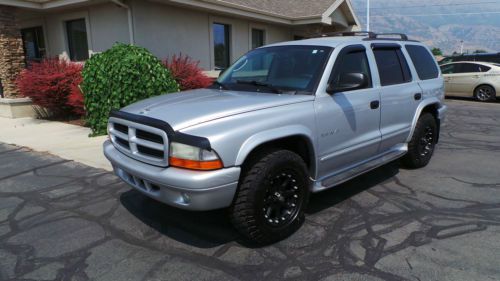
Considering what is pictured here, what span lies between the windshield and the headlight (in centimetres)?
126

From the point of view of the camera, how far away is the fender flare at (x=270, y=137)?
316 centimetres

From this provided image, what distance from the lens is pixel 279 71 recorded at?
173 inches

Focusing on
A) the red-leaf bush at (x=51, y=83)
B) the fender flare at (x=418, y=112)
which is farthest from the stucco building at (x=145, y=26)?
the fender flare at (x=418, y=112)

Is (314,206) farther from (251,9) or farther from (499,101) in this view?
(499,101)

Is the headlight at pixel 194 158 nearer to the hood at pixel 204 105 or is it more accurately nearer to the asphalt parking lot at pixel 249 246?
the hood at pixel 204 105

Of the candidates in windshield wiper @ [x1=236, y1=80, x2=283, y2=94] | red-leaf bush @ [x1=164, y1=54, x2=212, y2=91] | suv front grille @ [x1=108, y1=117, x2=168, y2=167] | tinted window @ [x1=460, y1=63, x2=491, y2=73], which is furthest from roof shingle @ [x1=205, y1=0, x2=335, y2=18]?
suv front grille @ [x1=108, y1=117, x2=168, y2=167]

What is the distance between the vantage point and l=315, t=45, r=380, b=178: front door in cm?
388

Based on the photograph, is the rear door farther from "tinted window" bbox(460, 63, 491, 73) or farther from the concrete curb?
"tinted window" bbox(460, 63, 491, 73)

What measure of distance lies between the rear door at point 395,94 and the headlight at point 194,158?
2460 millimetres

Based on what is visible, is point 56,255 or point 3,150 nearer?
point 56,255

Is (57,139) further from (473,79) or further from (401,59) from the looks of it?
(473,79)

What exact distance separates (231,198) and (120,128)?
142 centimetres

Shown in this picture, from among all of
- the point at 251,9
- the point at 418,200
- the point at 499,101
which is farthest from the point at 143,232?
the point at 499,101

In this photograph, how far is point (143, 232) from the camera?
3822mm
